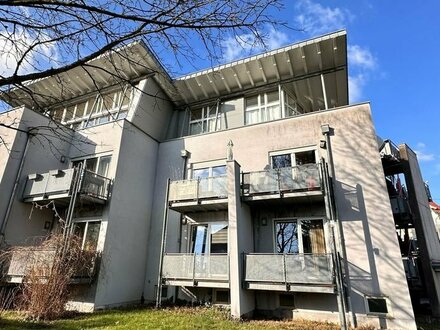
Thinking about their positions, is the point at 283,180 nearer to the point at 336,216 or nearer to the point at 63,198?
the point at 336,216

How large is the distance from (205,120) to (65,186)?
307 inches

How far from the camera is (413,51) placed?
9547 millimetres

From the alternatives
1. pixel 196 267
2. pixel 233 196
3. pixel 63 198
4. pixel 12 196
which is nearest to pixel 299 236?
pixel 233 196

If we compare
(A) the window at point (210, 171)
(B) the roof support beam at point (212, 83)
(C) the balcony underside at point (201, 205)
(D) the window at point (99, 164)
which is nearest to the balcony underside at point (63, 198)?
(D) the window at point (99, 164)

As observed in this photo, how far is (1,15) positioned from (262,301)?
10.8 meters

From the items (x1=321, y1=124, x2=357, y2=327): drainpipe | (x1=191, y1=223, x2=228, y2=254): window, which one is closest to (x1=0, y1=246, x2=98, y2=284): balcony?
(x1=191, y1=223, x2=228, y2=254): window

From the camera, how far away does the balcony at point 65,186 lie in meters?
11.7

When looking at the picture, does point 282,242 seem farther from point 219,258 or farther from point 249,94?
point 249,94

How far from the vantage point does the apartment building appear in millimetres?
9562

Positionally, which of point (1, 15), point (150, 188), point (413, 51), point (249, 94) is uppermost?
point (249, 94)

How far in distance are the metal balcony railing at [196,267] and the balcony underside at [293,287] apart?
1020 millimetres

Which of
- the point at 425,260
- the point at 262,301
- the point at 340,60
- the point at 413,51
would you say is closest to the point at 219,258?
the point at 262,301

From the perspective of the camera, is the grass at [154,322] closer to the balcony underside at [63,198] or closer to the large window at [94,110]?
the balcony underside at [63,198]

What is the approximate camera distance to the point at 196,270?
1052 cm
